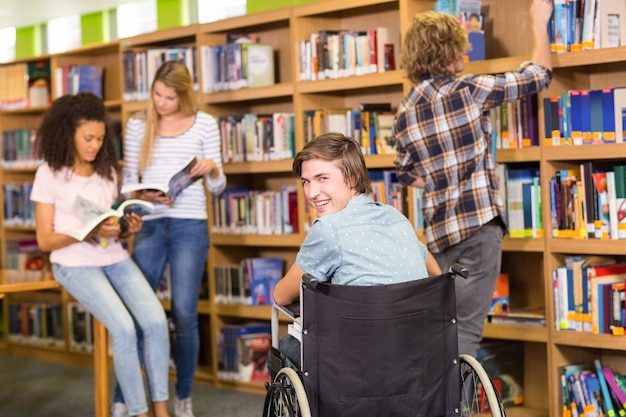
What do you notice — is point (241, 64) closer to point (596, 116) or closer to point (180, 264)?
point (180, 264)

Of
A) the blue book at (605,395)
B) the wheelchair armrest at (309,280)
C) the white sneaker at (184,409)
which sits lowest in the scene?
the white sneaker at (184,409)

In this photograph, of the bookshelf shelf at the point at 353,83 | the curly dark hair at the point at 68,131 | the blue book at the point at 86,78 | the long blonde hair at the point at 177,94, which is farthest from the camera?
the blue book at the point at 86,78

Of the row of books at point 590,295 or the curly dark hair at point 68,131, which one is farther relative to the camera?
the curly dark hair at point 68,131

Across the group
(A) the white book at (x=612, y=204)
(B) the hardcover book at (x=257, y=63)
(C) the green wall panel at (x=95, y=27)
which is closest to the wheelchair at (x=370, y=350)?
(A) the white book at (x=612, y=204)

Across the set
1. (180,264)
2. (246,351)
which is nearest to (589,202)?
(180,264)

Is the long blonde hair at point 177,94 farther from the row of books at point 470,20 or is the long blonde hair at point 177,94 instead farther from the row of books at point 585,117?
the row of books at point 585,117

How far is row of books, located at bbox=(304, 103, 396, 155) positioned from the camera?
171 inches

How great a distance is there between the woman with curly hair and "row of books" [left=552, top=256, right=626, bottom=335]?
5.29ft

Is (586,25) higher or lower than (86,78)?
lower

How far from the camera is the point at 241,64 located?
486 cm

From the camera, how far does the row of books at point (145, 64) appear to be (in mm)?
5055

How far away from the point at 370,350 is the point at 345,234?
309 millimetres

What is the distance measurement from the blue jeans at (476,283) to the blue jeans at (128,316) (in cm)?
121

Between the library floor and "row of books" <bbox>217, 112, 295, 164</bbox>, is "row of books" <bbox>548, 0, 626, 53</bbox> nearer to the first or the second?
"row of books" <bbox>217, 112, 295, 164</bbox>
